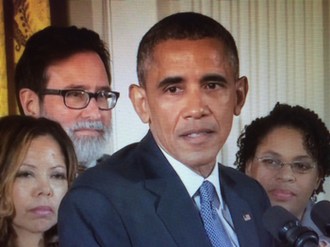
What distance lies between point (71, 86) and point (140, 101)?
Answer: 22 cm

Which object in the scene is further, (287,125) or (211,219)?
(287,125)

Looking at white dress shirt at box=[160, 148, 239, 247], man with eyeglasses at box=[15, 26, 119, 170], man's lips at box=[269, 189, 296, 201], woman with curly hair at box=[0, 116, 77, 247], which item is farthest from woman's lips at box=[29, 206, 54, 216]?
man's lips at box=[269, 189, 296, 201]

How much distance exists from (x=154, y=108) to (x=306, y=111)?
0.59 meters

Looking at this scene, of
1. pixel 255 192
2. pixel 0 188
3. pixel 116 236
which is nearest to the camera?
pixel 116 236

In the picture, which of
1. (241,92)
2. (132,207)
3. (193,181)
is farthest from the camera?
(241,92)

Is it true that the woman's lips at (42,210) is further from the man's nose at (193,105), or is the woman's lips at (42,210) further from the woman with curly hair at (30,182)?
the man's nose at (193,105)

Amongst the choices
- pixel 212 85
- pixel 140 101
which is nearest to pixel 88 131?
pixel 140 101

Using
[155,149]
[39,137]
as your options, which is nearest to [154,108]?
[155,149]

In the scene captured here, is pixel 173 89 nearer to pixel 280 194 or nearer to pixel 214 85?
pixel 214 85

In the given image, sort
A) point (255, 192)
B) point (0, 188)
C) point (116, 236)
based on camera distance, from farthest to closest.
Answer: point (255, 192), point (0, 188), point (116, 236)

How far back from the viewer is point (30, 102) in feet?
4.50

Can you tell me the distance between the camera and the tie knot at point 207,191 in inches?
53.2

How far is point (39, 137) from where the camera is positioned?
1.33m

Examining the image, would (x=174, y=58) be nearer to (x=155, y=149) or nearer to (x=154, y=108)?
(x=154, y=108)
